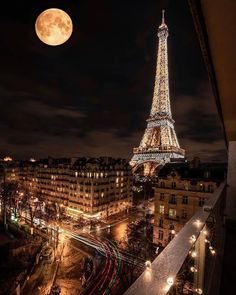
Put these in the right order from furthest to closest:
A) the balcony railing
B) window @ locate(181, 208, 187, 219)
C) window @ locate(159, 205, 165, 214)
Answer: window @ locate(159, 205, 165, 214)
window @ locate(181, 208, 187, 219)
the balcony railing

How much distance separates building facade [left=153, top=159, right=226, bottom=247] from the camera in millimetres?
23781

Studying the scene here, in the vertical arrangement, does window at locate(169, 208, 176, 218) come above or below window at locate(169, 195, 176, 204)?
below

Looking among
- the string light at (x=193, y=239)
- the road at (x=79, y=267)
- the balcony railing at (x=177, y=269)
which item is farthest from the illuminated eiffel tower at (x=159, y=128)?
the string light at (x=193, y=239)

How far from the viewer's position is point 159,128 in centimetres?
7612

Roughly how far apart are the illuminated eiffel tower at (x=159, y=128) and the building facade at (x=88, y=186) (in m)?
20.8

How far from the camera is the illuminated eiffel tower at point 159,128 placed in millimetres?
71375

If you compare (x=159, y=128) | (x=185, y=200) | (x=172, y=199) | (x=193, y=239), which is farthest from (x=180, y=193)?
(x=159, y=128)

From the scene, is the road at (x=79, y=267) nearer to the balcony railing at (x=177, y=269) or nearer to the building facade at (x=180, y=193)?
the building facade at (x=180, y=193)

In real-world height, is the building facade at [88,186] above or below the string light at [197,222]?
below

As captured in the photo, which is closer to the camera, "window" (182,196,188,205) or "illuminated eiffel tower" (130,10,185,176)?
"window" (182,196,188,205)

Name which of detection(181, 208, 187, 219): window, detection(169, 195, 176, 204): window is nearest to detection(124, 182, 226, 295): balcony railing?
detection(181, 208, 187, 219): window

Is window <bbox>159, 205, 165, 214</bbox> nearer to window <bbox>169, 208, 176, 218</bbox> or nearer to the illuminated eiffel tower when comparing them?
window <bbox>169, 208, 176, 218</bbox>

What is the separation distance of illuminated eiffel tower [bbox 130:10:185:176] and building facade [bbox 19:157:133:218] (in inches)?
817

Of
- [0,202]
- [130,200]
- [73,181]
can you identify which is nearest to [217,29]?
[73,181]
